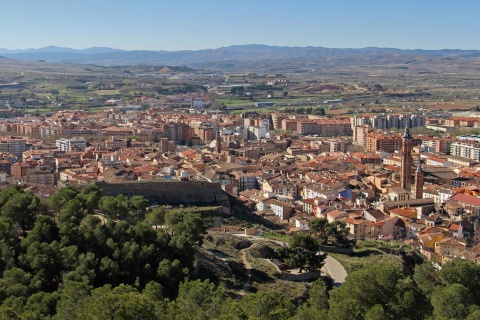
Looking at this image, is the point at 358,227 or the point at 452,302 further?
the point at 358,227

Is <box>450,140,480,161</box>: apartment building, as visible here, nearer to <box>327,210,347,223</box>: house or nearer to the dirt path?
<box>327,210,347,223</box>: house

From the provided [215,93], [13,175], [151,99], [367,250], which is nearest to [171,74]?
[215,93]

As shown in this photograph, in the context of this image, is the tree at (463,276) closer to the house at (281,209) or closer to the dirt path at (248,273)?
the dirt path at (248,273)

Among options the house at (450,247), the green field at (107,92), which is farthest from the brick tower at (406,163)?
the green field at (107,92)

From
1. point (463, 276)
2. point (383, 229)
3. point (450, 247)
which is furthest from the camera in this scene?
point (383, 229)

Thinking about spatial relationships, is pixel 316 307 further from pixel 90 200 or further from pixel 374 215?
pixel 374 215

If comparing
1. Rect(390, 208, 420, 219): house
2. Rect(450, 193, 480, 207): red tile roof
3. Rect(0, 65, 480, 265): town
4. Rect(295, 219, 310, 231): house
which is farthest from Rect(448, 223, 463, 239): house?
Rect(295, 219, 310, 231): house

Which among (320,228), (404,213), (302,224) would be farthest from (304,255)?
(404,213)
